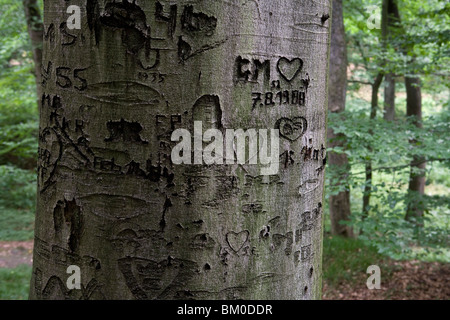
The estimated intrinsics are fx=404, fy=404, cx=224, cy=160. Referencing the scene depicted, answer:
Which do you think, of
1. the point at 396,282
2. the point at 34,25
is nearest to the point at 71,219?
the point at 396,282

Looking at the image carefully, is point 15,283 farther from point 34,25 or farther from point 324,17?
point 324,17

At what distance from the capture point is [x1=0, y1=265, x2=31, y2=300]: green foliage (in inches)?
252

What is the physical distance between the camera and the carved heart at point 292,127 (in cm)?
116

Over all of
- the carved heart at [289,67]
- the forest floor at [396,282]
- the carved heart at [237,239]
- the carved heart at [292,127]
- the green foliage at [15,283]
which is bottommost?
the forest floor at [396,282]

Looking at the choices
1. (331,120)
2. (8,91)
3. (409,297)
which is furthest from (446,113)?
(8,91)

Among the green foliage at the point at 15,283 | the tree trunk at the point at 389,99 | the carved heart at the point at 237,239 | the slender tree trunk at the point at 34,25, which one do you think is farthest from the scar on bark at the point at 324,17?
the tree trunk at the point at 389,99

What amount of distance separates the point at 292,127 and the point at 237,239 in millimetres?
363

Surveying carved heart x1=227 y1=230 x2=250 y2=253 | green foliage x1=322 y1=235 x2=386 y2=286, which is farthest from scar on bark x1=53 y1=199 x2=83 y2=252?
green foliage x1=322 y1=235 x2=386 y2=286

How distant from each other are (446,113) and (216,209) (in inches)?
216

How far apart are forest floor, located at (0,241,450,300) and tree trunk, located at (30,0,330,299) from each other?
6437 millimetres

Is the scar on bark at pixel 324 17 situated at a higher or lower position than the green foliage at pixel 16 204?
higher

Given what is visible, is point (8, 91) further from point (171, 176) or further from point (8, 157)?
point (171, 176)

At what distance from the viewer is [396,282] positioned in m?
8.04

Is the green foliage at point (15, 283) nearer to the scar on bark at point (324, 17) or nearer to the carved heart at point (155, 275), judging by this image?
the carved heart at point (155, 275)
